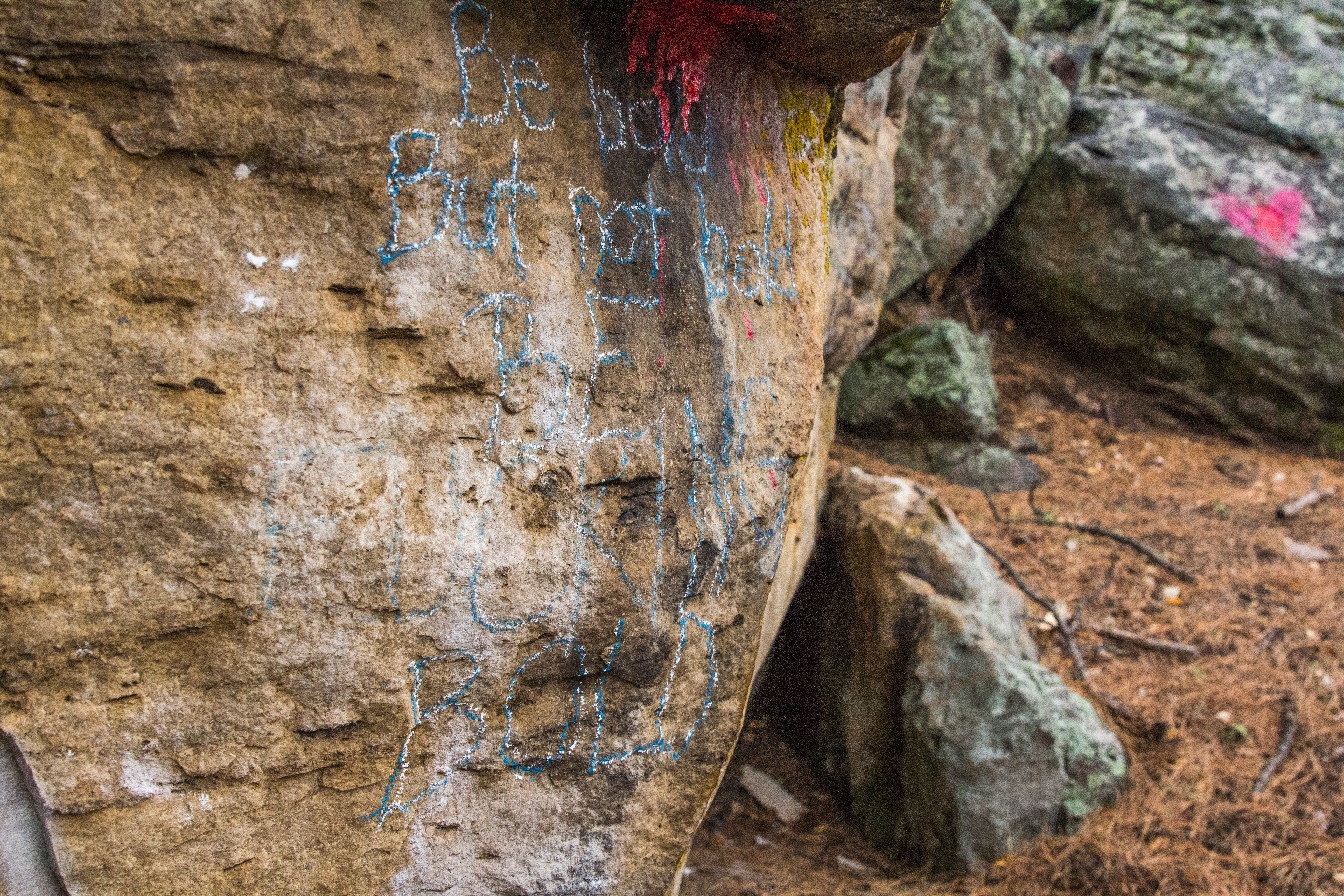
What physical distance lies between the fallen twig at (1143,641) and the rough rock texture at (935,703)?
0.59m

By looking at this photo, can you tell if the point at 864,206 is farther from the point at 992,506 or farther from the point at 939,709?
the point at 992,506

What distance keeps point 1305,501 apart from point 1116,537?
114 cm

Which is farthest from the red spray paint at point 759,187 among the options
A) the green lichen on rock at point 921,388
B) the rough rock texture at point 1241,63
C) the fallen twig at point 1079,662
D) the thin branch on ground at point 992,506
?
the rough rock texture at point 1241,63

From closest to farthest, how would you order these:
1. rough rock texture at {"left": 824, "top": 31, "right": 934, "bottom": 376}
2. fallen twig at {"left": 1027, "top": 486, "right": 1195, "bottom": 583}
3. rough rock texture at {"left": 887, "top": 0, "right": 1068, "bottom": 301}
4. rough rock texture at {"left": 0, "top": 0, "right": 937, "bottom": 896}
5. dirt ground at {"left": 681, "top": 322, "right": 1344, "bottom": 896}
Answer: rough rock texture at {"left": 0, "top": 0, "right": 937, "bottom": 896}, dirt ground at {"left": 681, "top": 322, "right": 1344, "bottom": 896}, rough rock texture at {"left": 824, "top": 31, "right": 934, "bottom": 376}, fallen twig at {"left": 1027, "top": 486, "right": 1195, "bottom": 583}, rough rock texture at {"left": 887, "top": 0, "right": 1068, "bottom": 301}

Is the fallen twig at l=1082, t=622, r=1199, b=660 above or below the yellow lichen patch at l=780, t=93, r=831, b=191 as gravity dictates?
below

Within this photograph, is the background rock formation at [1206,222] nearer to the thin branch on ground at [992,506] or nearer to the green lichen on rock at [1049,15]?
the green lichen on rock at [1049,15]

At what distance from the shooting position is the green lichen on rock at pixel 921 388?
4805 mm

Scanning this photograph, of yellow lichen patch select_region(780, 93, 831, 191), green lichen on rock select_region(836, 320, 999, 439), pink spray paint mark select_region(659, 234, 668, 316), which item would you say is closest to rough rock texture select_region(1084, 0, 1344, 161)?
green lichen on rock select_region(836, 320, 999, 439)

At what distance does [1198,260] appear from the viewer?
5.21m

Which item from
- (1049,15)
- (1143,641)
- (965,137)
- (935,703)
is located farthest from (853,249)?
(1049,15)

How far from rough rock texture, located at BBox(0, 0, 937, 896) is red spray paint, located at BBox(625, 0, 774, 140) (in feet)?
0.12

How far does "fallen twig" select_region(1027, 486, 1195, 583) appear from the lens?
3.95 m

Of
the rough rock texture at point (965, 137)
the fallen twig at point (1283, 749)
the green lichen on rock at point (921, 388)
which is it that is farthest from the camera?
the rough rock texture at point (965, 137)

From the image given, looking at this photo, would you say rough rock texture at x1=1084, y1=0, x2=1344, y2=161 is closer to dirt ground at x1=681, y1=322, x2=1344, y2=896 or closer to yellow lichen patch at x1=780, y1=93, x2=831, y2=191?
dirt ground at x1=681, y1=322, x2=1344, y2=896
